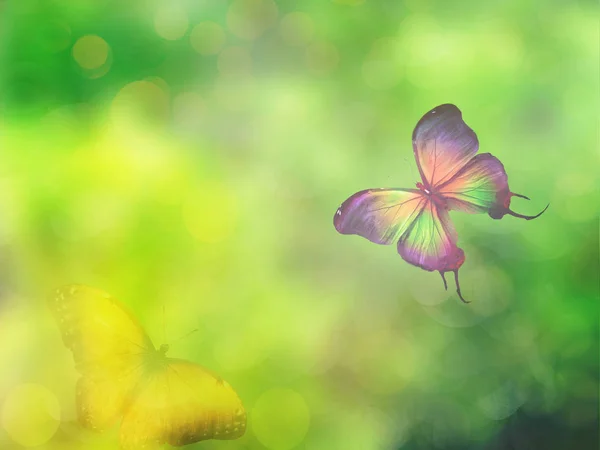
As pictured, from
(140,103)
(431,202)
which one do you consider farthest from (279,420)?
(140,103)

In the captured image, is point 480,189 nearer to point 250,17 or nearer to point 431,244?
point 431,244

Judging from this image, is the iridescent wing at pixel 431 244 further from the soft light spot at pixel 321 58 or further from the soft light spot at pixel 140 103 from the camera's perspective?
the soft light spot at pixel 140 103

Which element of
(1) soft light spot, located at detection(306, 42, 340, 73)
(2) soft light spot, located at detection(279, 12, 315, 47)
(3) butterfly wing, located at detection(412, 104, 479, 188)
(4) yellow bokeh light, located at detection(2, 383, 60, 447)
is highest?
(2) soft light spot, located at detection(279, 12, 315, 47)

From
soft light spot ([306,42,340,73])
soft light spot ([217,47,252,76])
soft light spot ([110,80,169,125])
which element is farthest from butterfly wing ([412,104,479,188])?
soft light spot ([110,80,169,125])

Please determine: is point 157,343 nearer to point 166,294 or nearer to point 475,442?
point 166,294

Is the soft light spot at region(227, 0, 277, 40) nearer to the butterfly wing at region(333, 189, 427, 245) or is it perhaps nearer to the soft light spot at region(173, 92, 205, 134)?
the soft light spot at region(173, 92, 205, 134)

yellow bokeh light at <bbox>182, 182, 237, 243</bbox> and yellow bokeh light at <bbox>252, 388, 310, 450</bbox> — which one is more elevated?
yellow bokeh light at <bbox>182, 182, 237, 243</bbox>
